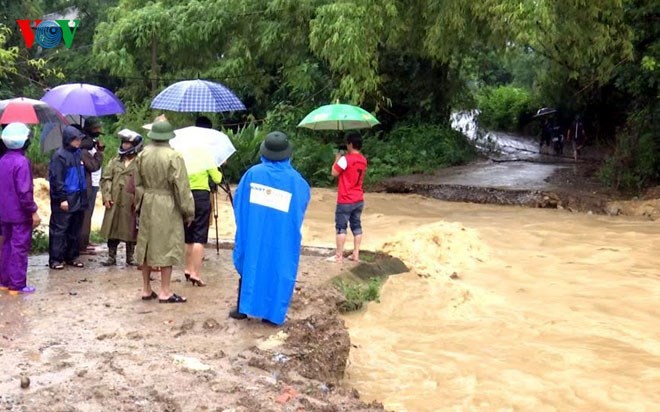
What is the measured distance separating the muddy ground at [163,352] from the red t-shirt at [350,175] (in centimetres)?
155

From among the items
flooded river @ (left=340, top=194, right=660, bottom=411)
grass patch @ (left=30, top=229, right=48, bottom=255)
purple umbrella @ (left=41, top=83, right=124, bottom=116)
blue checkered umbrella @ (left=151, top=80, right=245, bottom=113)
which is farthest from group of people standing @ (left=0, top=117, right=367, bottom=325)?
flooded river @ (left=340, top=194, right=660, bottom=411)

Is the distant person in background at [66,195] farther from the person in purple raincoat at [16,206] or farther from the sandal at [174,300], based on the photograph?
the sandal at [174,300]

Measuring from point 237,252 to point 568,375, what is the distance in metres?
2.91

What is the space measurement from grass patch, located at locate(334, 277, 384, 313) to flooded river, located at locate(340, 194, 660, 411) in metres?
0.10

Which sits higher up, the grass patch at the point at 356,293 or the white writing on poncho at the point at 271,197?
the white writing on poncho at the point at 271,197

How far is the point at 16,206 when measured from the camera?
709 centimetres

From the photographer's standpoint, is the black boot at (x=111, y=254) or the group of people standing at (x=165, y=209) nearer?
the group of people standing at (x=165, y=209)

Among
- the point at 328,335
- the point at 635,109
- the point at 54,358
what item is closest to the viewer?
the point at 54,358

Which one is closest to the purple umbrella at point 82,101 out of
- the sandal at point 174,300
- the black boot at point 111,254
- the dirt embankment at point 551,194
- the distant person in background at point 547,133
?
the black boot at point 111,254

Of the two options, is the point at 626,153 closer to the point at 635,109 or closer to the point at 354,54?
the point at 635,109

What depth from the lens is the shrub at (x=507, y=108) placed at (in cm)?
3819

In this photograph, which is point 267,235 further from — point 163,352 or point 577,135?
point 577,135

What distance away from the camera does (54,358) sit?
17.4ft

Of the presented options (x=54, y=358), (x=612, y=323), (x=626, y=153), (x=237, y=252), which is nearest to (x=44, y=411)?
(x=54, y=358)
